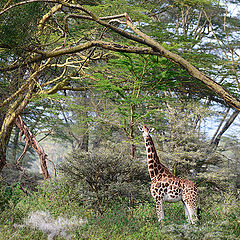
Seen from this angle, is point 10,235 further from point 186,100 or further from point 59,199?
point 186,100

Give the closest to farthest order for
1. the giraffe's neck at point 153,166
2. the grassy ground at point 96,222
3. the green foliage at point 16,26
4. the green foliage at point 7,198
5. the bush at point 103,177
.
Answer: the grassy ground at point 96,222, the green foliage at point 16,26, the green foliage at point 7,198, the giraffe's neck at point 153,166, the bush at point 103,177

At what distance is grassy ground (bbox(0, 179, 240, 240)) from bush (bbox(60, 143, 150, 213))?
251 millimetres

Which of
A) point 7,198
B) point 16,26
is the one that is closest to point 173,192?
point 7,198

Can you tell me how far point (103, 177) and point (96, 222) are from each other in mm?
1610

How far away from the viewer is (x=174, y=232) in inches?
163

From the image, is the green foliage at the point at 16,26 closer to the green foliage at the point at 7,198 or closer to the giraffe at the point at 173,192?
the green foliage at the point at 7,198

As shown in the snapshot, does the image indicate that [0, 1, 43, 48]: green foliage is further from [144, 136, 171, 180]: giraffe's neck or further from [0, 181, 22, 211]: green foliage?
[144, 136, 171, 180]: giraffe's neck

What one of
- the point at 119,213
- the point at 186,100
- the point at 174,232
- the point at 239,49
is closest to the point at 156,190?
the point at 119,213

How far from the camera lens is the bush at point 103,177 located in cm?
711

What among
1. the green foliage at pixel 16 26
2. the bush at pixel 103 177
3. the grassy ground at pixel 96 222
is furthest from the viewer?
the bush at pixel 103 177

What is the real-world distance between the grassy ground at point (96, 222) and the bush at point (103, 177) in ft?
0.82

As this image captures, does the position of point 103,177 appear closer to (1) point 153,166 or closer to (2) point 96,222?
(2) point 96,222

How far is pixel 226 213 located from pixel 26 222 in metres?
4.04

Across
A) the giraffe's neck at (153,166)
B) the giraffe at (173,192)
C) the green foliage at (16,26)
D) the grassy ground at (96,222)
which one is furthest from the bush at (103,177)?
the green foliage at (16,26)
